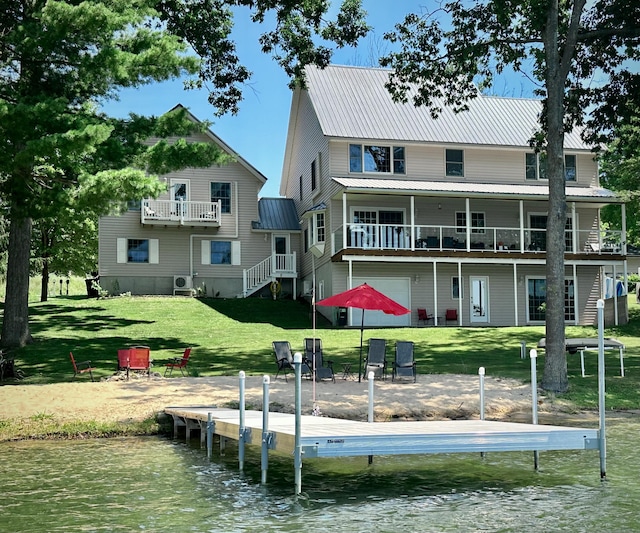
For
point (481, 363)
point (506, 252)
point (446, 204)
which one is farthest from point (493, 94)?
point (481, 363)

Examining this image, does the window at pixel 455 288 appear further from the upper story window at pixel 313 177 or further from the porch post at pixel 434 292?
the upper story window at pixel 313 177

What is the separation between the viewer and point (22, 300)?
22578mm

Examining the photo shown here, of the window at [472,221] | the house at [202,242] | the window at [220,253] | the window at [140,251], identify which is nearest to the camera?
the window at [472,221]

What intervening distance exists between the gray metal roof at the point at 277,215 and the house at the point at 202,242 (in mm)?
96

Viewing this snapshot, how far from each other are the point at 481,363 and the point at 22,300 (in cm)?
1261

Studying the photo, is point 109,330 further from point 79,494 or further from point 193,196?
point 79,494

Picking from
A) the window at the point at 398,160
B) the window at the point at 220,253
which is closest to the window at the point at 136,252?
the window at the point at 220,253

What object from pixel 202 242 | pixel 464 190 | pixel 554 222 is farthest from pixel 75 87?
pixel 202 242

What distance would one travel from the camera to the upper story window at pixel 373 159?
1305 inches

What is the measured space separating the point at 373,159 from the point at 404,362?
1692 cm

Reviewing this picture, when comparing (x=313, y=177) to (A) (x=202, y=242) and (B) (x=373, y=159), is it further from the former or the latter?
(A) (x=202, y=242)

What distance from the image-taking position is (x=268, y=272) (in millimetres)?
36875

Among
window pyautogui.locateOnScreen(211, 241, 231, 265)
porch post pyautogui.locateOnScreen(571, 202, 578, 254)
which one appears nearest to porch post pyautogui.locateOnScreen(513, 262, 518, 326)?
porch post pyautogui.locateOnScreen(571, 202, 578, 254)

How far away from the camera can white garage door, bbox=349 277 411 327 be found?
3141 cm
